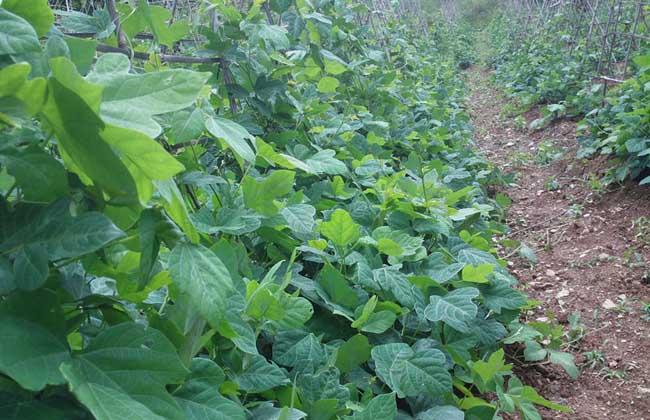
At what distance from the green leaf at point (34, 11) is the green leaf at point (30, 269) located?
0.23m

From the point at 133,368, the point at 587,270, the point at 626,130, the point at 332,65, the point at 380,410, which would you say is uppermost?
the point at 133,368

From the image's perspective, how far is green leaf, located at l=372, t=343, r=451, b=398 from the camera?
125 centimetres

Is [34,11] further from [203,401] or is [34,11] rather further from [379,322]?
[379,322]

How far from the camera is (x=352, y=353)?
1.31m

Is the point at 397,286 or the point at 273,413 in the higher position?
the point at 273,413

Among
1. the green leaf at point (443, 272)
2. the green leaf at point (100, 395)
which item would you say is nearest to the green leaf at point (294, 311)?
the green leaf at point (100, 395)

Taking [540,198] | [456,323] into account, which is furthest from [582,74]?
[456,323]

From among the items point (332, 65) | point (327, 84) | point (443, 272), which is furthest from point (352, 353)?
point (332, 65)

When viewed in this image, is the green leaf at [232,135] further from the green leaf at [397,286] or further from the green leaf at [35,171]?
the green leaf at [397,286]

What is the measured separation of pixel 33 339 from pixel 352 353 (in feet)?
3.02

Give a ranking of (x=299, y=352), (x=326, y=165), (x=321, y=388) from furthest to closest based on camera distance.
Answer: (x=326, y=165) < (x=299, y=352) < (x=321, y=388)

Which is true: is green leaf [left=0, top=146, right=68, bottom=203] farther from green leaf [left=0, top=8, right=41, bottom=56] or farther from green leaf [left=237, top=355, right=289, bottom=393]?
green leaf [left=237, top=355, right=289, bottom=393]

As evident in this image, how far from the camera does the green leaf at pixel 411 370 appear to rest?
1254 mm

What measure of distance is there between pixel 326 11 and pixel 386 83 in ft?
2.85
